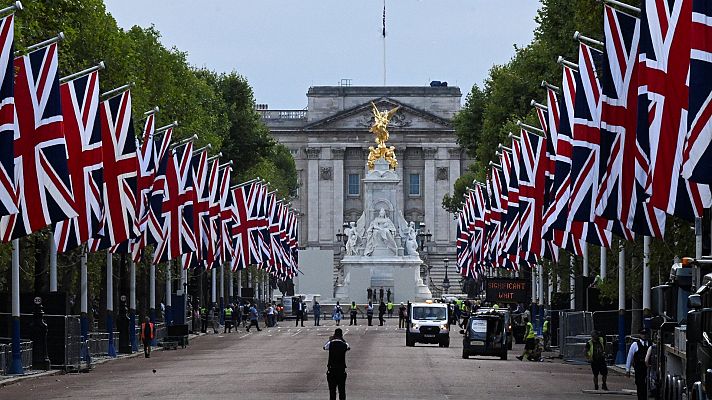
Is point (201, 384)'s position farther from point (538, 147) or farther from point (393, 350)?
point (393, 350)

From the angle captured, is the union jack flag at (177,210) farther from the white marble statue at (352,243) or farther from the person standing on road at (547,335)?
the white marble statue at (352,243)

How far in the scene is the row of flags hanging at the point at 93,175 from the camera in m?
39.5

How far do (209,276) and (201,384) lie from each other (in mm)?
71176

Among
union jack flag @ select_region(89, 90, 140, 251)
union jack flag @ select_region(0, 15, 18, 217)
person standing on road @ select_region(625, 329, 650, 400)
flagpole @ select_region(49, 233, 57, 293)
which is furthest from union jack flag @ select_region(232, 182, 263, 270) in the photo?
union jack flag @ select_region(0, 15, 18, 217)

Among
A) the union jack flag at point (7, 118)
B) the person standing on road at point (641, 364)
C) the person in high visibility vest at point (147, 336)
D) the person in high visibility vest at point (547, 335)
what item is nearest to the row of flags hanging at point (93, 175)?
the union jack flag at point (7, 118)

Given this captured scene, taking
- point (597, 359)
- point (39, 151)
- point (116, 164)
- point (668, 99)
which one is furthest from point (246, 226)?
point (668, 99)

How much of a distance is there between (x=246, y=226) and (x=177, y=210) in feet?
69.7

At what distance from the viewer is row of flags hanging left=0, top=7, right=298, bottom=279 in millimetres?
39531

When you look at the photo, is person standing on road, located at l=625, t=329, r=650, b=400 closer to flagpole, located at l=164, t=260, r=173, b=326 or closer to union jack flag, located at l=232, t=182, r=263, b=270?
flagpole, located at l=164, t=260, r=173, b=326

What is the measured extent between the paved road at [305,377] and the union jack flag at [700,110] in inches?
478

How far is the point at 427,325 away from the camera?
251 ft

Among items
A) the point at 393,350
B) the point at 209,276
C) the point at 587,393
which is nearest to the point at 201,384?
the point at 587,393

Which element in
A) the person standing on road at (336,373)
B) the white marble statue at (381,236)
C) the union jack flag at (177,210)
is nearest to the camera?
the person standing on road at (336,373)

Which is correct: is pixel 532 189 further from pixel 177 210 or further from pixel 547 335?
pixel 547 335
